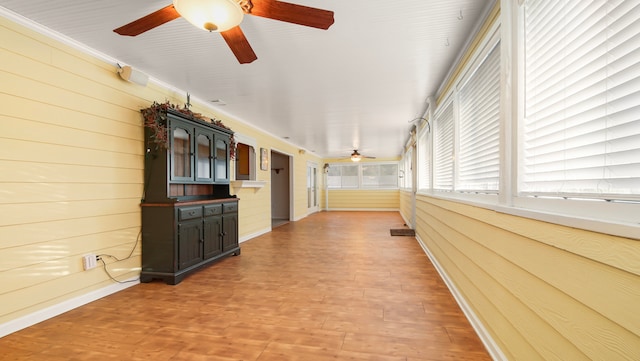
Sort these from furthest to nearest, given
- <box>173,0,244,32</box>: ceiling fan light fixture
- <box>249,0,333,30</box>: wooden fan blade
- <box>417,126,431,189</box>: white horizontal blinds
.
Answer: <box>417,126,431,189</box>: white horizontal blinds → <box>249,0,333,30</box>: wooden fan blade → <box>173,0,244,32</box>: ceiling fan light fixture

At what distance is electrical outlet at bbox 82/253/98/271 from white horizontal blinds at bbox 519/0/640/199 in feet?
12.0

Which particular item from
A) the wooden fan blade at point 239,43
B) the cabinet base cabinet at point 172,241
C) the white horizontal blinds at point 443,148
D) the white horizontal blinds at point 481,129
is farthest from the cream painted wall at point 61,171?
the white horizontal blinds at point 443,148

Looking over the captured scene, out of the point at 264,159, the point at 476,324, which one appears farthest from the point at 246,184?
the point at 476,324

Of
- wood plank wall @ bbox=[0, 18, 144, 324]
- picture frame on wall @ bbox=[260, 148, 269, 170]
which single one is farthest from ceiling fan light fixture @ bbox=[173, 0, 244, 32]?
picture frame on wall @ bbox=[260, 148, 269, 170]

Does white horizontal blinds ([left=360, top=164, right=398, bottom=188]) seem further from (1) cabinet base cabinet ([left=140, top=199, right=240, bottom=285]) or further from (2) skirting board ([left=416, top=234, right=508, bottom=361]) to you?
(1) cabinet base cabinet ([left=140, top=199, right=240, bottom=285])

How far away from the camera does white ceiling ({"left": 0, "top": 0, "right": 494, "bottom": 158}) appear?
2.15 meters

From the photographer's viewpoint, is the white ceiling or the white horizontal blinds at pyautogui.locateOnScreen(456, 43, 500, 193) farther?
the white ceiling

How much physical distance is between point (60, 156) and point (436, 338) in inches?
138

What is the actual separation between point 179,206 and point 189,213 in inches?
7.8

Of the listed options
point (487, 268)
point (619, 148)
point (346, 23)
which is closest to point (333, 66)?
point (346, 23)

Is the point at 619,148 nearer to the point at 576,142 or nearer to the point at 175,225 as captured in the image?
the point at 576,142

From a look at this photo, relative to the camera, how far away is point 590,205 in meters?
1.04

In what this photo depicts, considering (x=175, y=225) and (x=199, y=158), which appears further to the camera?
(x=199, y=158)

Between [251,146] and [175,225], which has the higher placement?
[251,146]
